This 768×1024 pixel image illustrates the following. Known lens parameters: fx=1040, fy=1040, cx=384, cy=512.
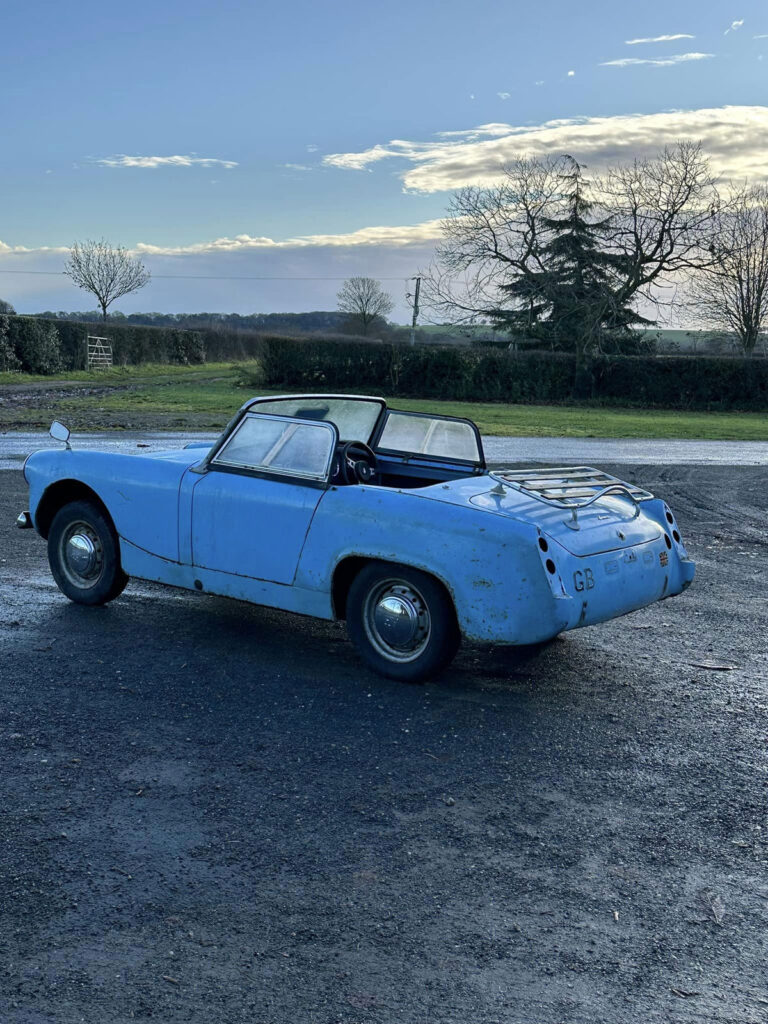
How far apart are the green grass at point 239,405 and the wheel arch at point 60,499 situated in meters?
13.3

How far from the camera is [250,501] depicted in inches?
227

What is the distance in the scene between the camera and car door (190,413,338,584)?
5590 millimetres

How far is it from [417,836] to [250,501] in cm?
258

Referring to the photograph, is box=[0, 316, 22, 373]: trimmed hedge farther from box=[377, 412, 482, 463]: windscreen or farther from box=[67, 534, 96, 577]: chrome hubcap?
box=[377, 412, 482, 463]: windscreen

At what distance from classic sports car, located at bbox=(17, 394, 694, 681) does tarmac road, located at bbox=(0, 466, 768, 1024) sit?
391 millimetres

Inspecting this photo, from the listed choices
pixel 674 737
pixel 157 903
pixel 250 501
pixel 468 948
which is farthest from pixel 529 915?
pixel 250 501

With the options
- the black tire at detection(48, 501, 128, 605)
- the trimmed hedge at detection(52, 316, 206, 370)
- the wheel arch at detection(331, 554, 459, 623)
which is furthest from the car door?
the trimmed hedge at detection(52, 316, 206, 370)

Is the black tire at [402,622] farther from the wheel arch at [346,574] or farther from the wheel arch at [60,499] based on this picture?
the wheel arch at [60,499]

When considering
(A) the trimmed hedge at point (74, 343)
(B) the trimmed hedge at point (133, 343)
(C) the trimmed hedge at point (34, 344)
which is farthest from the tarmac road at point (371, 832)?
(B) the trimmed hedge at point (133, 343)

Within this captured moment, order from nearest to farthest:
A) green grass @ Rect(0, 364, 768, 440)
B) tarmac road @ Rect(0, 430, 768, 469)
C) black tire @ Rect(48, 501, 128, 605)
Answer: black tire @ Rect(48, 501, 128, 605) → tarmac road @ Rect(0, 430, 768, 469) → green grass @ Rect(0, 364, 768, 440)

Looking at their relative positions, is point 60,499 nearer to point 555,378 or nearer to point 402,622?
point 402,622

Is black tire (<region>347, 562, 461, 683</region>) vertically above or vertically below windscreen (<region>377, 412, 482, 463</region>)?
below

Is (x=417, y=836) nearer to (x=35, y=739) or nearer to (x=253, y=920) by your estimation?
(x=253, y=920)

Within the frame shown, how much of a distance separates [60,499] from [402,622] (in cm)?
277
